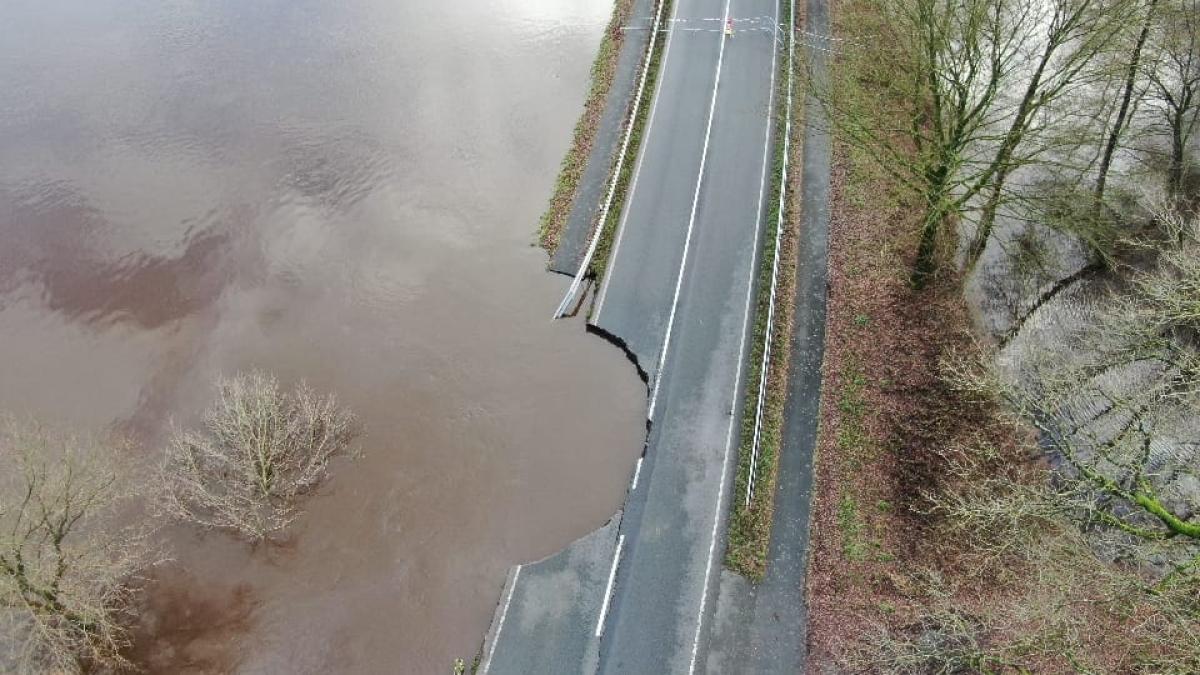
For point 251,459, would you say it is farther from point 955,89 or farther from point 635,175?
point 955,89

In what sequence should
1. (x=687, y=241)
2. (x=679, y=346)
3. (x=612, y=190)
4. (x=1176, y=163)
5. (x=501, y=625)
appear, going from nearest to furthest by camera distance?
(x=501, y=625)
(x=679, y=346)
(x=687, y=241)
(x=1176, y=163)
(x=612, y=190)

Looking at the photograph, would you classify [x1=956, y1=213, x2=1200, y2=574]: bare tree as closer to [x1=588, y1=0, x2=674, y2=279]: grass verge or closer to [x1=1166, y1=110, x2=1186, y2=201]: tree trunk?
[x1=1166, y1=110, x2=1186, y2=201]: tree trunk

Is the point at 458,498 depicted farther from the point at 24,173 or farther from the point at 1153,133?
the point at 1153,133

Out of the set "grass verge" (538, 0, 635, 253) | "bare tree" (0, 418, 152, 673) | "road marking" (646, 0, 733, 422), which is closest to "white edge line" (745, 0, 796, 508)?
"road marking" (646, 0, 733, 422)

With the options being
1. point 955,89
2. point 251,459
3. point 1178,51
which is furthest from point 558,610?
point 1178,51

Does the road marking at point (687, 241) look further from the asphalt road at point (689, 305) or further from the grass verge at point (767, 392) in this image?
the grass verge at point (767, 392)

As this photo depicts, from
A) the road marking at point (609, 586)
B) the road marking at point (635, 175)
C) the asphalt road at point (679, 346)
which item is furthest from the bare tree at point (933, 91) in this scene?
the road marking at point (609, 586)

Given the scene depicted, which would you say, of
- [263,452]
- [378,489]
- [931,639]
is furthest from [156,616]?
[931,639]
